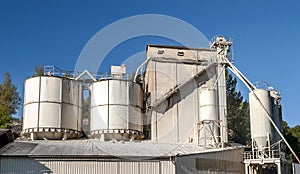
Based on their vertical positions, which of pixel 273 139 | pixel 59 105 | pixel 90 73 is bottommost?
pixel 273 139

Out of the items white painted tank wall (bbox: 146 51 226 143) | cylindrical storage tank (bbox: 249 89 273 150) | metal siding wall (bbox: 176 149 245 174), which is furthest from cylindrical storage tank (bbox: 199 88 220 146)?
cylindrical storage tank (bbox: 249 89 273 150)

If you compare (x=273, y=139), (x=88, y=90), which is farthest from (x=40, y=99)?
(x=273, y=139)

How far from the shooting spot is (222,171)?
38188 millimetres

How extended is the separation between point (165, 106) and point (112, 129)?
7.13 meters

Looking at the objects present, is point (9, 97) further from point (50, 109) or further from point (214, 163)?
point (214, 163)

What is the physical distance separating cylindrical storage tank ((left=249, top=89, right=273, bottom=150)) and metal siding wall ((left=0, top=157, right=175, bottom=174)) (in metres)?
8.67

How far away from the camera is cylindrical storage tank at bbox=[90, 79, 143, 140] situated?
44156 mm

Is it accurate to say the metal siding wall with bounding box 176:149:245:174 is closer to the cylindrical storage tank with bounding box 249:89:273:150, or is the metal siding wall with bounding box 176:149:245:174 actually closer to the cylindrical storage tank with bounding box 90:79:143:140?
the cylindrical storage tank with bounding box 249:89:273:150

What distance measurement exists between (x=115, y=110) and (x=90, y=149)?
8212 mm

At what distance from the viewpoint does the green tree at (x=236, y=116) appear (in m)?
65.3

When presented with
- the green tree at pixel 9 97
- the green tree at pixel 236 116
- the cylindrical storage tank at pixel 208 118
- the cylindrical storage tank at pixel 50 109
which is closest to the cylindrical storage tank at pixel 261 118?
the cylindrical storage tank at pixel 208 118

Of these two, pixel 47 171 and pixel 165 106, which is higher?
pixel 165 106

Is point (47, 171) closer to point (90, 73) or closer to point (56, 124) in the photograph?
point (56, 124)

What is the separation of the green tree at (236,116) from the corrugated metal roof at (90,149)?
25113 millimetres
